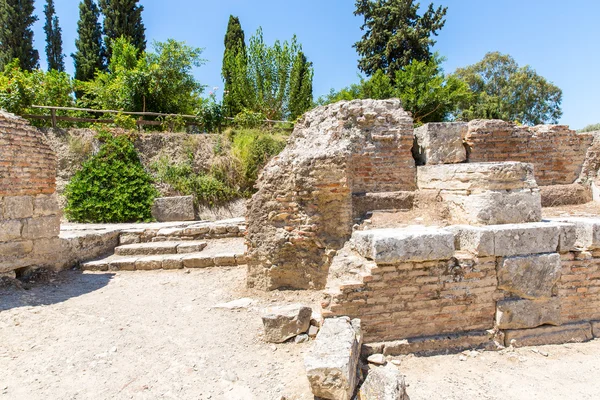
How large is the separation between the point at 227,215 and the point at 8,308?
8.03 metres

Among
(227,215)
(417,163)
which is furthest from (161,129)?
(417,163)

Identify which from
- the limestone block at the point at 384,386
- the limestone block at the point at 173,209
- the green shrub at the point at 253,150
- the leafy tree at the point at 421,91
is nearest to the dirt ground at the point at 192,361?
the limestone block at the point at 384,386

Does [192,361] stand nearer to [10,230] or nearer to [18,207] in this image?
[10,230]

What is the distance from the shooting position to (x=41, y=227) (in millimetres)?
6227

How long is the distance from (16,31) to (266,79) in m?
14.9

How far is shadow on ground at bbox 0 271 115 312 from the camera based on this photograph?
5.07 m

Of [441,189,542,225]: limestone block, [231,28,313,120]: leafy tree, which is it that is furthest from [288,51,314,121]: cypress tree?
[441,189,542,225]: limestone block

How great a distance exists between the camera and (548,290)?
365cm

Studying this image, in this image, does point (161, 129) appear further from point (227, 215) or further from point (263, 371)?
point (263, 371)

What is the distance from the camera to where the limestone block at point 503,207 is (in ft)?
12.6

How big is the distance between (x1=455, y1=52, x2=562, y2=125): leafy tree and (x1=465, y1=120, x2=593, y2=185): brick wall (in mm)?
23225

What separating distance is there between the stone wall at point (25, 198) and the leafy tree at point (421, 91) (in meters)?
14.2

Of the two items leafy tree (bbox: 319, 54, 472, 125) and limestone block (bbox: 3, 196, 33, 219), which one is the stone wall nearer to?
limestone block (bbox: 3, 196, 33, 219)

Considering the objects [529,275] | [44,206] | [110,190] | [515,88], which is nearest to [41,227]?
[44,206]
